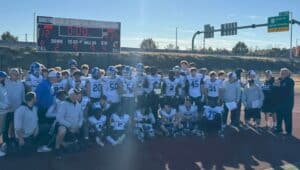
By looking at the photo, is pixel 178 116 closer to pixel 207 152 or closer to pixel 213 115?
pixel 213 115

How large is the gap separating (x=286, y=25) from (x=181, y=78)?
25.9 meters

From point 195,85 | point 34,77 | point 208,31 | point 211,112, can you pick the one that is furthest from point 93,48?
point 208,31

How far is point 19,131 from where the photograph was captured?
10.2m

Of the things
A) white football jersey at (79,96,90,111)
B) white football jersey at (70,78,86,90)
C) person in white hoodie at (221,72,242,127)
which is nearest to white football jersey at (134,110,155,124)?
white football jersey at (79,96,90,111)

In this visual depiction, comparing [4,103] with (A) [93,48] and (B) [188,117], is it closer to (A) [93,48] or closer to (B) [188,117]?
(B) [188,117]

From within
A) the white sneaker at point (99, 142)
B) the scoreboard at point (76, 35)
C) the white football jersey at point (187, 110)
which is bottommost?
A: the white sneaker at point (99, 142)

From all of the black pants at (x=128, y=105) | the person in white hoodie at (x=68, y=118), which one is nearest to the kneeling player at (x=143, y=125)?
the black pants at (x=128, y=105)

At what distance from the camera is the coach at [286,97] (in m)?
14.0

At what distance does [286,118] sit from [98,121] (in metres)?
5.97

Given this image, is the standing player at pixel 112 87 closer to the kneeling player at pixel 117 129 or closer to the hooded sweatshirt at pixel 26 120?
the kneeling player at pixel 117 129

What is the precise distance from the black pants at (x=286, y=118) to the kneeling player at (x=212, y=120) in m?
1.95

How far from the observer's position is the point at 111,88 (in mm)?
12914

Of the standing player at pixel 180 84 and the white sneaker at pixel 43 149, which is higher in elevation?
the standing player at pixel 180 84

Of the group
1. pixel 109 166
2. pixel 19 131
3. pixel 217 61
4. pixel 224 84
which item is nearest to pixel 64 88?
pixel 19 131
